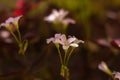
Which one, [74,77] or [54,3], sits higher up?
[54,3]

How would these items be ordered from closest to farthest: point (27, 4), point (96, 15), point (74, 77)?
1. point (74, 77)
2. point (27, 4)
3. point (96, 15)

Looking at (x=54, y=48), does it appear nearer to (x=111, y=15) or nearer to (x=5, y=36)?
(x=5, y=36)

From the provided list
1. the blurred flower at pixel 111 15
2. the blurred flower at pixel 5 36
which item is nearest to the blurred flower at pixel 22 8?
the blurred flower at pixel 5 36

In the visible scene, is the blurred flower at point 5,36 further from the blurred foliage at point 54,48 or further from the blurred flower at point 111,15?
the blurred flower at point 111,15

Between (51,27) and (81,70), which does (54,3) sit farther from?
(81,70)

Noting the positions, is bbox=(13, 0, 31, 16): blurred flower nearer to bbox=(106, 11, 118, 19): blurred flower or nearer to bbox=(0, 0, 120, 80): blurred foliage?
bbox=(0, 0, 120, 80): blurred foliage

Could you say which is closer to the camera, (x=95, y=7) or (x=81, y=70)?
(x=81, y=70)

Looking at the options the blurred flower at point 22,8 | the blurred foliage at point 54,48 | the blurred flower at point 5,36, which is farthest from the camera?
the blurred flower at point 22,8

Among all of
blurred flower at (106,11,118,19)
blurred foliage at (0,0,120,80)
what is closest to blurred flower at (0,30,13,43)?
blurred foliage at (0,0,120,80)

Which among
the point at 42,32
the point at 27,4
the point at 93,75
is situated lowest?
the point at 93,75

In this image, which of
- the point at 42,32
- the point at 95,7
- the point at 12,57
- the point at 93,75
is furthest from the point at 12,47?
the point at 95,7

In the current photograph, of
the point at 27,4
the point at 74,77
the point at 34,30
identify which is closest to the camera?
the point at 74,77
